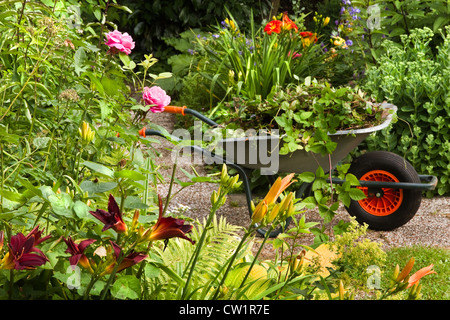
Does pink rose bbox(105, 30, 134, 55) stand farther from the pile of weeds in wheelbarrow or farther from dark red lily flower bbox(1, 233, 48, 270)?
the pile of weeds in wheelbarrow

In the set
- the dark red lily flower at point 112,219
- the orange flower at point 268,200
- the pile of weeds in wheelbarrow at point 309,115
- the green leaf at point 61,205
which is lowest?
the pile of weeds in wheelbarrow at point 309,115

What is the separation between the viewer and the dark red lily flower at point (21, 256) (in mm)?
716

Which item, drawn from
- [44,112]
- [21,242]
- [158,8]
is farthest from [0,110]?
[158,8]

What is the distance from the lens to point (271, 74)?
11.1ft

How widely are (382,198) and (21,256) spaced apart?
254cm

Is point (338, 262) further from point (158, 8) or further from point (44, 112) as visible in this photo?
point (158, 8)

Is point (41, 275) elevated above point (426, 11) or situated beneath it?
situated beneath

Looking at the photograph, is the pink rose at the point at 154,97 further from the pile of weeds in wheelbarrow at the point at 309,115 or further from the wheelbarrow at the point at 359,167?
the pile of weeds in wheelbarrow at the point at 309,115

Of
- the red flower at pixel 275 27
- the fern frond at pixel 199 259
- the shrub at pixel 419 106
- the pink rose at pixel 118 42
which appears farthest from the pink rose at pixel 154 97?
the shrub at pixel 419 106

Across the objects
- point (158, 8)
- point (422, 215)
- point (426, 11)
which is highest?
point (426, 11)

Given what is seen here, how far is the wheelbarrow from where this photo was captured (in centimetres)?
253

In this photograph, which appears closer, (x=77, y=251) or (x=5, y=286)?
(x=77, y=251)

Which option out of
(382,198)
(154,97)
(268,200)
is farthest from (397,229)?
(268,200)
